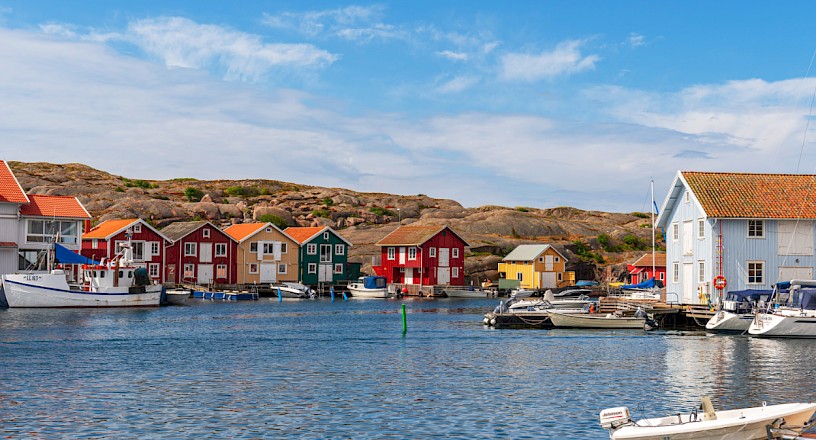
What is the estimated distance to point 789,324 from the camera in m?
49.6

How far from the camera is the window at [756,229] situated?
59.6 metres

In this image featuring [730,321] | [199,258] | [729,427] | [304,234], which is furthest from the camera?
[304,234]

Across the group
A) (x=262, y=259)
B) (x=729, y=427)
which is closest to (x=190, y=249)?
(x=262, y=259)

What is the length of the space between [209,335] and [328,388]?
23.5 m

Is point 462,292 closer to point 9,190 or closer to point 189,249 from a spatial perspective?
point 189,249

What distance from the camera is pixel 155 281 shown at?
4048 inches

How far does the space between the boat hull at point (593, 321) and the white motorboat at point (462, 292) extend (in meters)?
49.9

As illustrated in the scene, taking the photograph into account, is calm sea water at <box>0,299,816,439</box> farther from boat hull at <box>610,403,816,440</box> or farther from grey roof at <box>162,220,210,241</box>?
grey roof at <box>162,220,210,241</box>

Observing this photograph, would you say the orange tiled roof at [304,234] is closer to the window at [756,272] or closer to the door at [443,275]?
the door at [443,275]

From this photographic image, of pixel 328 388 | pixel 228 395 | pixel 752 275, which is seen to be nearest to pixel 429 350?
pixel 328 388

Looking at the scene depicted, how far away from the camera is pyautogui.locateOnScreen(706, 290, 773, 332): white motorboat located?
5344 cm

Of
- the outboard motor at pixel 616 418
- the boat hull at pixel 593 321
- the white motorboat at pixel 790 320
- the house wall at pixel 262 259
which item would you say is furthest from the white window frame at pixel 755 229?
the house wall at pixel 262 259

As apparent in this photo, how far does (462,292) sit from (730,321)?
57.6 metres

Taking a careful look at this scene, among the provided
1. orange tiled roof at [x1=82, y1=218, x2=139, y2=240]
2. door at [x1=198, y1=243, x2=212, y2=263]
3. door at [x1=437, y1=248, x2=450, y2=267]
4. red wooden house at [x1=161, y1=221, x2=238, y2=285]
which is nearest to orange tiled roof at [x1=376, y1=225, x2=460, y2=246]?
door at [x1=437, y1=248, x2=450, y2=267]
